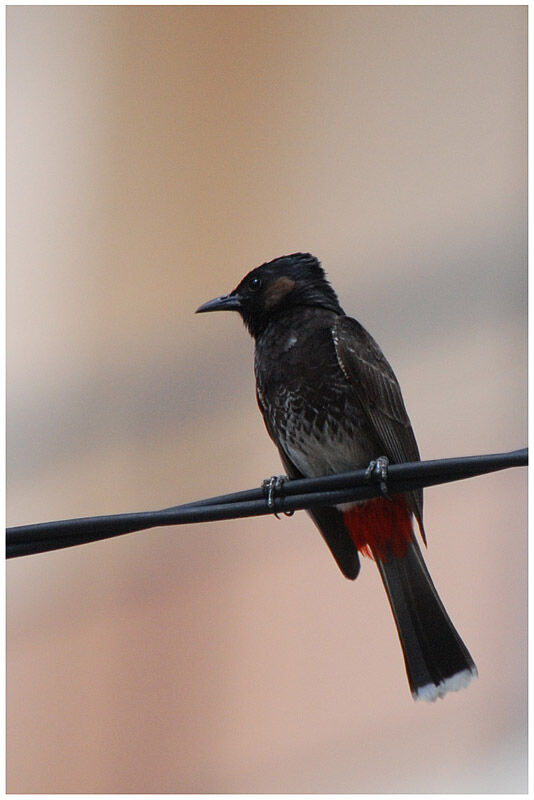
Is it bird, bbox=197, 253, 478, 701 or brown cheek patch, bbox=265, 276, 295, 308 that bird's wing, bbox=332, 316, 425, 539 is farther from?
brown cheek patch, bbox=265, 276, 295, 308

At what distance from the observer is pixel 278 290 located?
3455 millimetres

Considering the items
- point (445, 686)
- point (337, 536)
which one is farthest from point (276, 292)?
point (445, 686)

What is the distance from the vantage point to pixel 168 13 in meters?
6.16

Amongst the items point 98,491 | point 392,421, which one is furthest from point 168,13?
point 392,421

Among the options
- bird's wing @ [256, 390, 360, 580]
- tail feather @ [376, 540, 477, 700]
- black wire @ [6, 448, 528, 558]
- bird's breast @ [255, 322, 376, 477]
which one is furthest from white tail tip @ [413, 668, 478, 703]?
black wire @ [6, 448, 528, 558]

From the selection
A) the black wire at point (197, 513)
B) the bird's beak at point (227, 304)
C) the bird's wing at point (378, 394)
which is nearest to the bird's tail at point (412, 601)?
the bird's wing at point (378, 394)

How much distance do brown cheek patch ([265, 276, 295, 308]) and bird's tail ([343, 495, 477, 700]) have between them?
31.4 inches

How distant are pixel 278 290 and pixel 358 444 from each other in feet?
2.26

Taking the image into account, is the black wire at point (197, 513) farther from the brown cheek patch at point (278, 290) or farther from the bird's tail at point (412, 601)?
the brown cheek patch at point (278, 290)

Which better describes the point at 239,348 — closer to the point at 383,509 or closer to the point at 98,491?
the point at 98,491

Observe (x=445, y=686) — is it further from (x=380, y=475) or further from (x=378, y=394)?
(x=380, y=475)

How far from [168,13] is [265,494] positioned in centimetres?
476

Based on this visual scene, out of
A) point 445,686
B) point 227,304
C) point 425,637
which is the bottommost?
point 445,686

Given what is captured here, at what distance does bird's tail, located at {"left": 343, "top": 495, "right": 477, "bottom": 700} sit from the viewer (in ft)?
10.1
